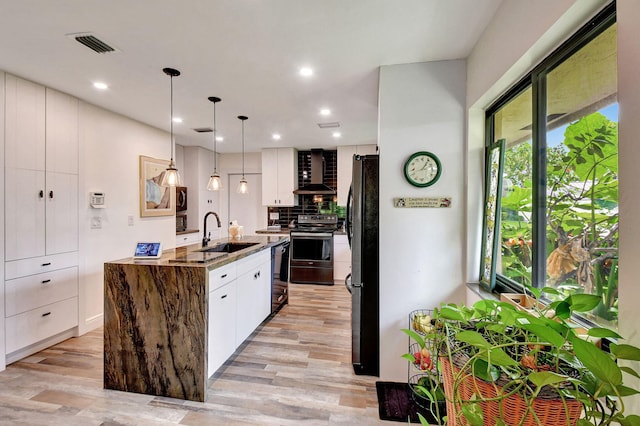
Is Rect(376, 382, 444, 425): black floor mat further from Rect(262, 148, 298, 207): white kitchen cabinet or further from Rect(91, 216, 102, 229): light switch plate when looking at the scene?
Rect(262, 148, 298, 207): white kitchen cabinet

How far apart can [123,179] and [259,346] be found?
2706 millimetres

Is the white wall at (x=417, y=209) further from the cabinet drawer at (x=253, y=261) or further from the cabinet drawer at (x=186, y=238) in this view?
the cabinet drawer at (x=186, y=238)

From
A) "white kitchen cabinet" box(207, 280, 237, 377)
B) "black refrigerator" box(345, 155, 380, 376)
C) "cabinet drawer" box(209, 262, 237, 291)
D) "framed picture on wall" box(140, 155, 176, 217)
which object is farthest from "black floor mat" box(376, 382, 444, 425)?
"framed picture on wall" box(140, 155, 176, 217)

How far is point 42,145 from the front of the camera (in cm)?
280

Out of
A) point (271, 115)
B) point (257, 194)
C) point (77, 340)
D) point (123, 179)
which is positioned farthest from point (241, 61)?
Result: point (257, 194)

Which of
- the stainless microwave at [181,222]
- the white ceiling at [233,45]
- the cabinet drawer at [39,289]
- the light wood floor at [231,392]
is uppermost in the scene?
the white ceiling at [233,45]

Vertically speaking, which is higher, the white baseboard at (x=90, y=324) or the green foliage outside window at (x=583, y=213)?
the green foliage outside window at (x=583, y=213)

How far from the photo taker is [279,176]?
5.70 meters

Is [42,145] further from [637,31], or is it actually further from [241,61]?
[637,31]

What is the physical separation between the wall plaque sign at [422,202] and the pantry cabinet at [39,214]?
3259 millimetres

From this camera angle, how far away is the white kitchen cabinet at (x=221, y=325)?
7.14ft

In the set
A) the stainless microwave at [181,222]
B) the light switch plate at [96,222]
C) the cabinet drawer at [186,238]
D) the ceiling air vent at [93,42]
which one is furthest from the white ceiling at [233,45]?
the stainless microwave at [181,222]

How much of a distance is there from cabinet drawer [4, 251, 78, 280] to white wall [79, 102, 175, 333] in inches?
5.5

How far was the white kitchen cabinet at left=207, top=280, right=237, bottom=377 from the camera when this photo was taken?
2177mm
